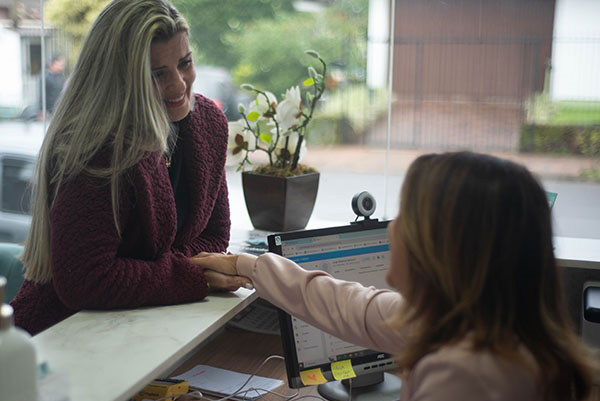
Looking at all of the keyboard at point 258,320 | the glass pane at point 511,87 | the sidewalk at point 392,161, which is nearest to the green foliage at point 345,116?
the sidewalk at point 392,161

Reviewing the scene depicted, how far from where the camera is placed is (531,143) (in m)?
2.43

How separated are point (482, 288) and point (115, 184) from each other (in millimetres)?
677

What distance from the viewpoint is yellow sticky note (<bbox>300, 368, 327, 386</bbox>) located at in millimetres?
1459

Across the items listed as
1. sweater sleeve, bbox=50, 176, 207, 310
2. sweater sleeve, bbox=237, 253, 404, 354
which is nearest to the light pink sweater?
sweater sleeve, bbox=237, 253, 404, 354

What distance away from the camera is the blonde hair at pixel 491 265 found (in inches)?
34.4

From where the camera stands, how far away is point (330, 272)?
1518 mm

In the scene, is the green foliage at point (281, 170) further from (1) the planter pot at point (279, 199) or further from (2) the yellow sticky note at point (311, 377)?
(2) the yellow sticky note at point (311, 377)

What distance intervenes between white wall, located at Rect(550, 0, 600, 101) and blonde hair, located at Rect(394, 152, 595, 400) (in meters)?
1.47

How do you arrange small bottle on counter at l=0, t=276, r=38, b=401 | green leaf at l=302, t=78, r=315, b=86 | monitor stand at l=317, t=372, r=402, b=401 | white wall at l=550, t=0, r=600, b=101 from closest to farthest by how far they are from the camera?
1. small bottle on counter at l=0, t=276, r=38, b=401
2. monitor stand at l=317, t=372, r=402, b=401
3. green leaf at l=302, t=78, r=315, b=86
4. white wall at l=550, t=0, r=600, b=101

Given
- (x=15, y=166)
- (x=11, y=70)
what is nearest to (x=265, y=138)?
(x=11, y=70)

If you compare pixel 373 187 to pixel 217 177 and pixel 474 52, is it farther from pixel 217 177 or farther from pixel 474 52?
pixel 217 177

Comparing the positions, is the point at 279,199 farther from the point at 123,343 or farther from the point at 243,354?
the point at 123,343

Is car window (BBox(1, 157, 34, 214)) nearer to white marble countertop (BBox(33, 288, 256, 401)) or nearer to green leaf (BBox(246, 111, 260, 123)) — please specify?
green leaf (BBox(246, 111, 260, 123))

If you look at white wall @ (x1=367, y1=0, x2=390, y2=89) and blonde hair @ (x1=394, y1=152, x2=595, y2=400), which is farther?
white wall @ (x1=367, y1=0, x2=390, y2=89)
